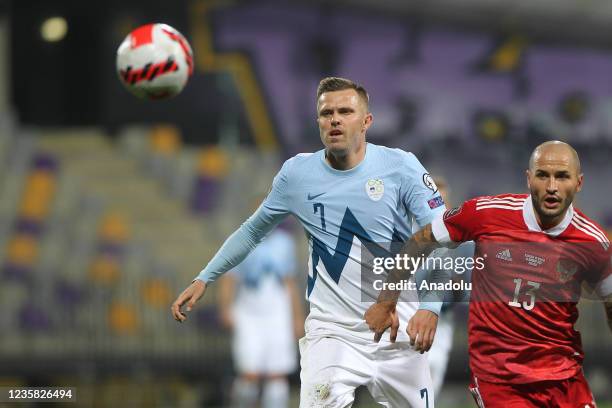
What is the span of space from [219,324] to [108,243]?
4122mm

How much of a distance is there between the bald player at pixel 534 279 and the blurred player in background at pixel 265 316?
566 centimetres

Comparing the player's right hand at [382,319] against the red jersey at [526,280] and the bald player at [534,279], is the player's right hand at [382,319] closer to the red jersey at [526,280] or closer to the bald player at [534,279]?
the bald player at [534,279]

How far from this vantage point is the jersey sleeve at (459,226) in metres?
5.65

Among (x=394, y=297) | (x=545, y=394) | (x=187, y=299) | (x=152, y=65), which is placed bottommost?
(x=545, y=394)

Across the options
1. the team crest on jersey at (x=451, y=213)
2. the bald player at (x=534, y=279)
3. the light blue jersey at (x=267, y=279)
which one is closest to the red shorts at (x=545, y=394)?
the bald player at (x=534, y=279)

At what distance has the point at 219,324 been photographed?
14.1 metres

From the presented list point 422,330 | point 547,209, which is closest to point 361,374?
point 422,330

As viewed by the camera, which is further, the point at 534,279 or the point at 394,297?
the point at 394,297

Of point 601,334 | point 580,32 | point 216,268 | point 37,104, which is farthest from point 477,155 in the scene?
point 216,268

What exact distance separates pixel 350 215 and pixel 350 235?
0.11 meters

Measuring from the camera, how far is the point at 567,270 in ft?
18.2

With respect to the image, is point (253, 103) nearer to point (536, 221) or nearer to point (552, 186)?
point (536, 221)

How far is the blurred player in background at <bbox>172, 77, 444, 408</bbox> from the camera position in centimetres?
590

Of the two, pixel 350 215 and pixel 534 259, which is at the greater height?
pixel 350 215
